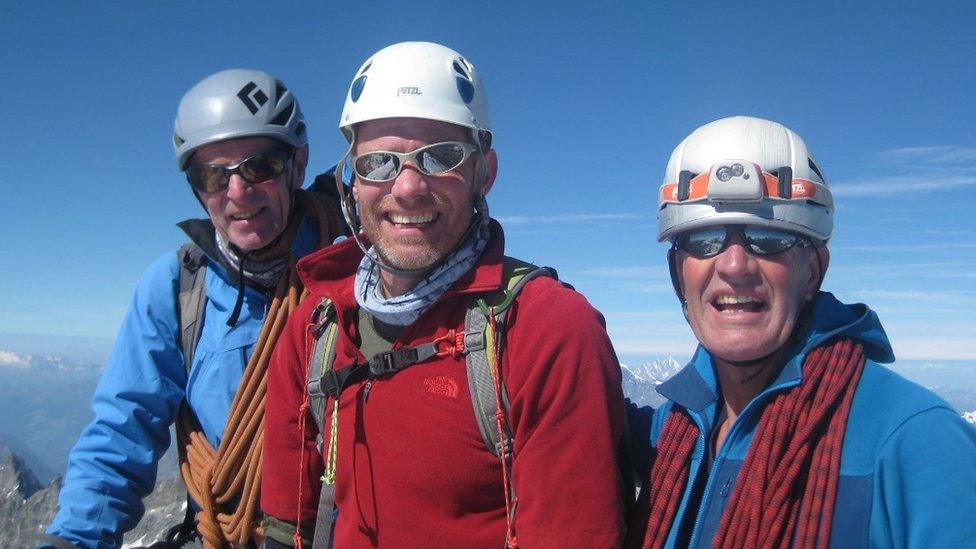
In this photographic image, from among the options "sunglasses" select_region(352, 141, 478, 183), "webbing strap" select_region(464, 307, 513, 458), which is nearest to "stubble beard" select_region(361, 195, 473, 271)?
"sunglasses" select_region(352, 141, 478, 183)

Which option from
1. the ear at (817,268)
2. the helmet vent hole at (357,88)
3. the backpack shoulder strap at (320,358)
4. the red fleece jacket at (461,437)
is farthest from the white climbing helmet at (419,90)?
the ear at (817,268)

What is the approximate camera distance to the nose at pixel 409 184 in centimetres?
367

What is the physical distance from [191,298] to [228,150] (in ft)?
3.96

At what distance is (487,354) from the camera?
337 cm

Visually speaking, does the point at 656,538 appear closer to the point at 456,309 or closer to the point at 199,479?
the point at 456,309

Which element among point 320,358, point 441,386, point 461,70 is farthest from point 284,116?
point 441,386

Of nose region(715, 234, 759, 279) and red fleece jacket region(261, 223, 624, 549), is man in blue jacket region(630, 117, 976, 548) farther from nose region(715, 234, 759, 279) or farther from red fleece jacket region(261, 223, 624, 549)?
red fleece jacket region(261, 223, 624, 549)

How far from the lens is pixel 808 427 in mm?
3115

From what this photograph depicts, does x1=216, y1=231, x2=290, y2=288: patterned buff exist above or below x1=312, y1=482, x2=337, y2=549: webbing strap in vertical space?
above

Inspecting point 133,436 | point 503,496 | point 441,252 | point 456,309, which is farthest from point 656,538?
point 133,436

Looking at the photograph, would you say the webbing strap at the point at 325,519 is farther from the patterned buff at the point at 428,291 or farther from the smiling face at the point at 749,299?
the smiling face at the point at 749,299

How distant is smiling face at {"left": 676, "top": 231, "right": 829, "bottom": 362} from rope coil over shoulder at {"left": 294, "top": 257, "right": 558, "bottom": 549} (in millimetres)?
853

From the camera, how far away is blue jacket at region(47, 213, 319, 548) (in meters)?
4.90

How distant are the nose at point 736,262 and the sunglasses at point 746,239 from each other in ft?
0.09
